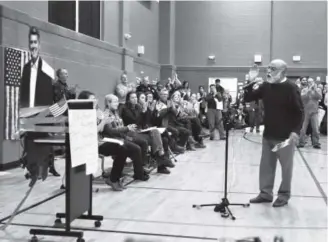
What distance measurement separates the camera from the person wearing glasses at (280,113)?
507cm

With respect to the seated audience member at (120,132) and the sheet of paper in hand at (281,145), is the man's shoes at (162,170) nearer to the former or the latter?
the seated audience member at (120,132)

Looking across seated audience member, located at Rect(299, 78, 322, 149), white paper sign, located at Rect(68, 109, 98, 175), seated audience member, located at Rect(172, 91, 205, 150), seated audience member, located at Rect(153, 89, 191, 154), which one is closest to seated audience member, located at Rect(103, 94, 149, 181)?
seated audience member, located at Rect(153, 89, 191, 154)

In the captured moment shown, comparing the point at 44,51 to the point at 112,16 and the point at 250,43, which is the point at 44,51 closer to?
the point at 112,16

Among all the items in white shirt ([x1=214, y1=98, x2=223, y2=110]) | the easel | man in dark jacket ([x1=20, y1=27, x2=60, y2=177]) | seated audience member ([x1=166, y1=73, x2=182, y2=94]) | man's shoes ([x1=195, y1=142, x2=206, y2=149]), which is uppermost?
seated audience member ([x1=166, y1=73, x2=182, y2=94])

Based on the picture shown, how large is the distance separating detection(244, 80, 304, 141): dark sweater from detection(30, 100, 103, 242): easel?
6.95ft

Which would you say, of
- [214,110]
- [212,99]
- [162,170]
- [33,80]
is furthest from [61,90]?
[214,110]

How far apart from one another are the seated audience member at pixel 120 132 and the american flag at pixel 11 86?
2.08 metres

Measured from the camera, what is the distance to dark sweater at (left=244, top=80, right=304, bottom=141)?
5062 mm

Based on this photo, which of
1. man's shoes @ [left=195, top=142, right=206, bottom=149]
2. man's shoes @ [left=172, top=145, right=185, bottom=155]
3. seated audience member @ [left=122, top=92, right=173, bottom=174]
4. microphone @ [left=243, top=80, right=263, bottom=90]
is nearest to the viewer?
microphone @ [left=243, top=80, right=263, bottom=90]

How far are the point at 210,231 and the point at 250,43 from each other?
639 inches

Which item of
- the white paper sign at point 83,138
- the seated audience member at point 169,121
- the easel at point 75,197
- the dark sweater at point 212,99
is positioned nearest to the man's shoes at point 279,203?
the easel at point 75,197

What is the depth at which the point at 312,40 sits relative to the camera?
63.1 ft

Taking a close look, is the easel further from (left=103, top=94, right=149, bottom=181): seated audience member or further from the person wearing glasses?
the person wearing glasses

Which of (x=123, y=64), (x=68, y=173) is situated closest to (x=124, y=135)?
(x=68, y=173)
